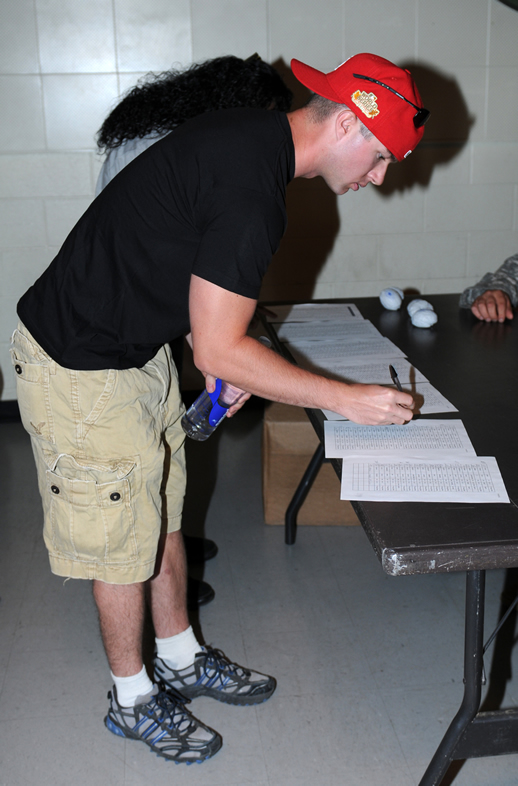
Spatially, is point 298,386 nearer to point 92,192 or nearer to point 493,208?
point 92,192

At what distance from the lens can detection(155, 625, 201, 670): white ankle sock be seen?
5.48 feet

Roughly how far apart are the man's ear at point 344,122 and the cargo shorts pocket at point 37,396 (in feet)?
2.19

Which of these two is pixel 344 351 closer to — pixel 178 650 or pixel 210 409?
pixel 210 409

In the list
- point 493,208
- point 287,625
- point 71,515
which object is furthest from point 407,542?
point 493,208

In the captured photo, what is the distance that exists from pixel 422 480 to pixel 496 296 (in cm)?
120

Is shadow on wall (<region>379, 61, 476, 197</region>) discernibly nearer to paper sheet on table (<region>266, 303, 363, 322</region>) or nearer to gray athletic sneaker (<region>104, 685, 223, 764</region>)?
paper sheet on table (<region>266, 303, 363, 322</region>)

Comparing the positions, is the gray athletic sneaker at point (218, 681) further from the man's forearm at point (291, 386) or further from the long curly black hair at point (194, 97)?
the long curly black hair at point (194, 97)

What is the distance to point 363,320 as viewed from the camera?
215 cm

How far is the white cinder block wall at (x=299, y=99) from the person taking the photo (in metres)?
2.98

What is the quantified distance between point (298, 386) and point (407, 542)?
0.32 metres

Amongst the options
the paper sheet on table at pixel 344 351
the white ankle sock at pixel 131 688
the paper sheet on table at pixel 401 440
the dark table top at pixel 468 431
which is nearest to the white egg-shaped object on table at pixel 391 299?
the dark table top at pixel 468 431

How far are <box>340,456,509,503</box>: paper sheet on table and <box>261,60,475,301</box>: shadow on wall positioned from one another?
2220mm

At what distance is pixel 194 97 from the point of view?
6.01 feet

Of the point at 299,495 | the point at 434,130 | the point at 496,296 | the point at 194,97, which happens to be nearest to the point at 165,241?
the point at 194,97
